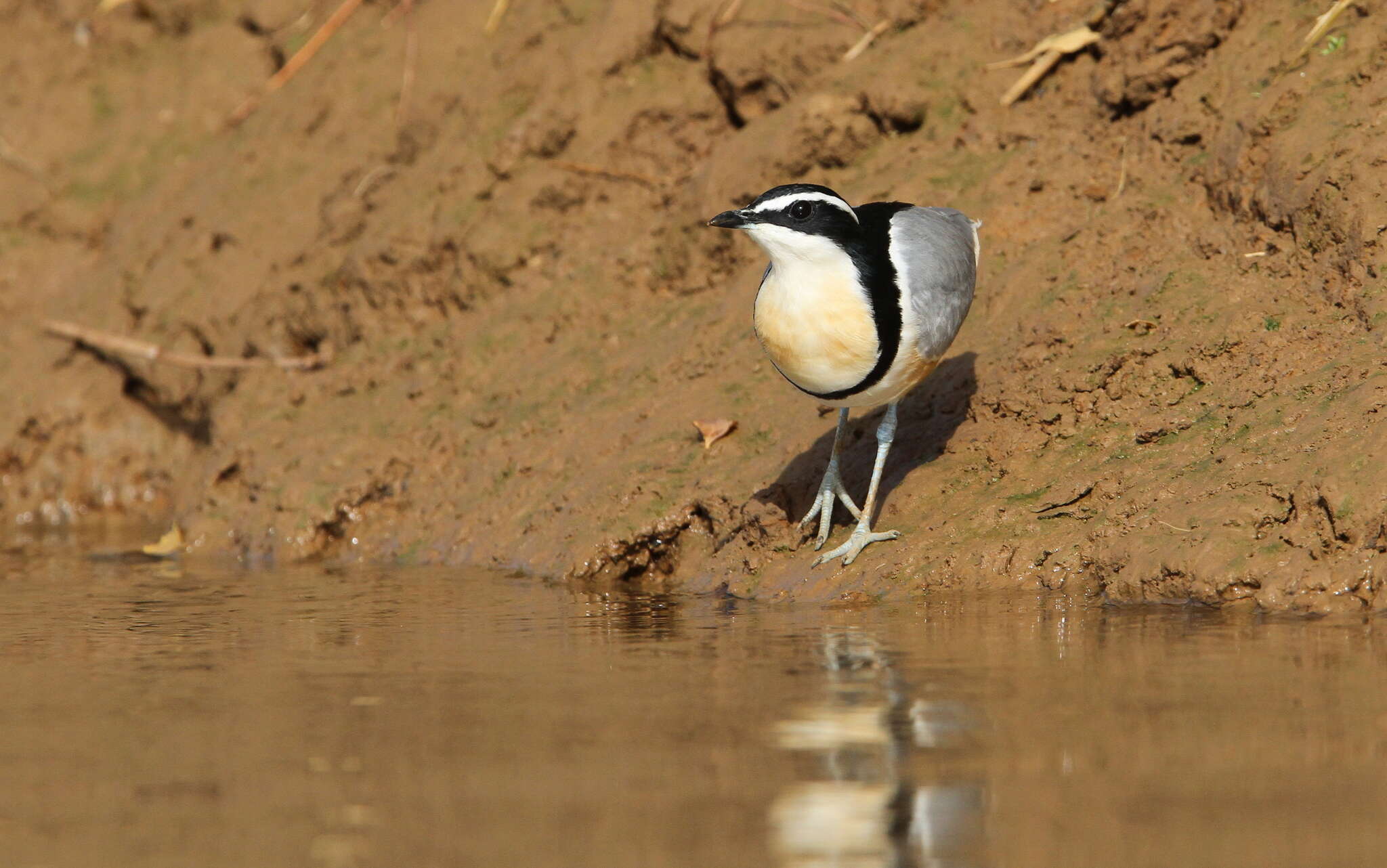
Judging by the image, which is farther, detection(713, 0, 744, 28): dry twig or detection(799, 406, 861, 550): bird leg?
detection(713, 0, 744, 28): dry twig

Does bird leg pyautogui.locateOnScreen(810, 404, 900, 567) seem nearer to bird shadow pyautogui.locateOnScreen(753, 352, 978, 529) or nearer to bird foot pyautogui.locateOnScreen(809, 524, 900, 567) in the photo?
bird foot pyautogui.locateOnScreen(809, 524, 900, 567)

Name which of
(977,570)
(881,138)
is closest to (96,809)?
(977,570)

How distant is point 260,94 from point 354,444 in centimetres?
454

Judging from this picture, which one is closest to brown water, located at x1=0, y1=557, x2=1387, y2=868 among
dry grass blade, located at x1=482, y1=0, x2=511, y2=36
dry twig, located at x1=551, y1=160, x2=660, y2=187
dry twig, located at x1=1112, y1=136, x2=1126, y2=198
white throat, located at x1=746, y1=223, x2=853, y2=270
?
white throat, located at x1=746, y1=223, x2=853, y2=270

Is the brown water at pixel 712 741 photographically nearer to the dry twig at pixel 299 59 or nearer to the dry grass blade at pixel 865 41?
the dry grass blade at pixel 865 41

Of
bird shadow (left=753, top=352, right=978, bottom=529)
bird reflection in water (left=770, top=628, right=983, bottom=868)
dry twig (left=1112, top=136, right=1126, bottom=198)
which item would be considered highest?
dry twig (left=1112, top=136, right=1126, bottom=198)

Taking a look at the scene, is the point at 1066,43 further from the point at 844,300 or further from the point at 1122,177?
the point at 844,300

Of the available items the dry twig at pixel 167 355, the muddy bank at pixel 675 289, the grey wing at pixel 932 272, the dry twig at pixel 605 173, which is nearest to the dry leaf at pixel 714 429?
the muddy bank at pixel 675 289

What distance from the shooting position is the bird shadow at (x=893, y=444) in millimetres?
7070

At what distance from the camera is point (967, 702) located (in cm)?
419

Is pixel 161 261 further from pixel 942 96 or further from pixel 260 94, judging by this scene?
pixel 942 96

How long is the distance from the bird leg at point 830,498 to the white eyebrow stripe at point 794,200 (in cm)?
100

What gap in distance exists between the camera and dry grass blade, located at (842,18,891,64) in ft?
30.3

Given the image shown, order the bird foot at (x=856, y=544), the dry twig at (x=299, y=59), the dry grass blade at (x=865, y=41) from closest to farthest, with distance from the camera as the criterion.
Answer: the bird foot at (x=856, y=544) < the dry grass blade at (x=865, y=41) < the dry twig at (x=299, y=59)
